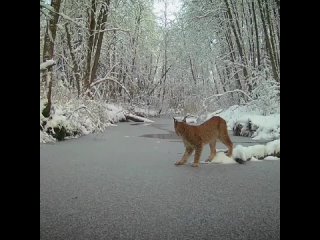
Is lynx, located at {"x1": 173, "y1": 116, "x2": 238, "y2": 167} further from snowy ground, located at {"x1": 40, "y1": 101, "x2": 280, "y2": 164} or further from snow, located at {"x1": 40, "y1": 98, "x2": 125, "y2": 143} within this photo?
snow, located at {"x1": 40, "y1": 98, "x2": 125, "y2": 143}

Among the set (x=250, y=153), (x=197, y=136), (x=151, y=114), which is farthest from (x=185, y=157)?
(x=151, y=114)

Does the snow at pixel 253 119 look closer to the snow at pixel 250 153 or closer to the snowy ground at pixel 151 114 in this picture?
the snowy ground at pixel 151 114

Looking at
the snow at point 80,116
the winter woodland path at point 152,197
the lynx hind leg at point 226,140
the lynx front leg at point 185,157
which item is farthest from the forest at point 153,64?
the winter woodland path at point 152,197

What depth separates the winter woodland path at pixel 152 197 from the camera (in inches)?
42.7

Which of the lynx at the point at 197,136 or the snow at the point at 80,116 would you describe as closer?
the lynx at the point at 197,136

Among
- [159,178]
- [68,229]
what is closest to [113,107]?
[159,178]

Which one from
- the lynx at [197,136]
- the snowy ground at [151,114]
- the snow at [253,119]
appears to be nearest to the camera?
the lynx at [197,136]

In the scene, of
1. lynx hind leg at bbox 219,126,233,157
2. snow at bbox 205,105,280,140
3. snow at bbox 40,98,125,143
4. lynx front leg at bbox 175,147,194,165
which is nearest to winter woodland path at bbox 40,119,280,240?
lynx front leg at bbox 175,147,194,165

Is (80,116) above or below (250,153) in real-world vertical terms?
above

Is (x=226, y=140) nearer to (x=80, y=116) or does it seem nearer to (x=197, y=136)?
(x=197, y=136)

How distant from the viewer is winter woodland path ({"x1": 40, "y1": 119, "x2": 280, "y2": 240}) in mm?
1085

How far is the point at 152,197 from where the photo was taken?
146 centimetres
